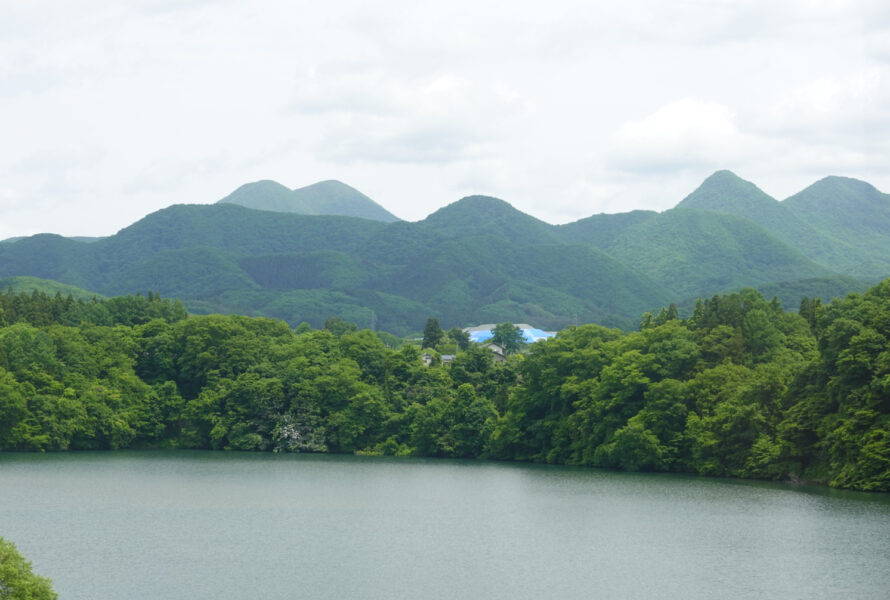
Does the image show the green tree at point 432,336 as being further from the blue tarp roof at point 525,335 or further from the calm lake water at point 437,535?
→ the calm lake water at point 437,535

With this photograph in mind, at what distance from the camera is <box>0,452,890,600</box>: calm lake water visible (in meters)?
35.4

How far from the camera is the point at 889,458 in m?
54.8

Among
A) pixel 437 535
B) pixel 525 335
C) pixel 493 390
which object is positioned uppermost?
pixel 525 335

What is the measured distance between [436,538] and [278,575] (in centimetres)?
948

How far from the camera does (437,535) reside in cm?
4538

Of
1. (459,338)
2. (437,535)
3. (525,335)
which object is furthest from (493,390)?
(525,335)

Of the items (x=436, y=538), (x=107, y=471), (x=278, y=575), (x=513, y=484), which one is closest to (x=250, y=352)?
(x=107, y=471)

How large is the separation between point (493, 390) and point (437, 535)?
148 feet

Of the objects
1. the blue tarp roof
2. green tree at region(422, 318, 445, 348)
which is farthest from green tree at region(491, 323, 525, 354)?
the blue tarp roof

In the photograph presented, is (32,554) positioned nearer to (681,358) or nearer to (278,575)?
(278,575)

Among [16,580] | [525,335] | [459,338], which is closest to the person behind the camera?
[16,580]

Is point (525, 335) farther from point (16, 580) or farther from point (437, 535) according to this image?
point (16, 580)

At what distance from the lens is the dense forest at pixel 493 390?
201 feet

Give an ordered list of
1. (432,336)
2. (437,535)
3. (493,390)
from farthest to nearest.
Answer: (432,336) < (493,390) < (437,535)
